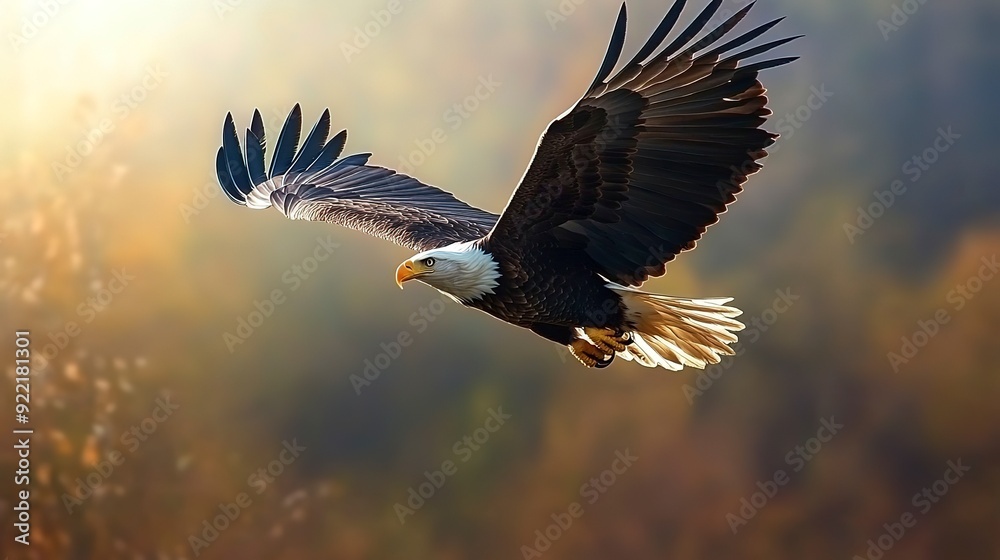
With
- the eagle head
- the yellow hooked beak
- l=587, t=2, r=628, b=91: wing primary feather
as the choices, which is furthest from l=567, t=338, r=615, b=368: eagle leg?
l=587, t=2, r=628, b=91: wing primary feather

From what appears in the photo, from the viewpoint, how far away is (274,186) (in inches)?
175

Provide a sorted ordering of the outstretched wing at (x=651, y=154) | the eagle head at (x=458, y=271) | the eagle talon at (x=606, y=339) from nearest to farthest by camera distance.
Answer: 1. the outstretched wing at (x=651, y=154)
2. the eagle head at (x=458, y=271)
3. the eagle talon at (x=606, y=339)

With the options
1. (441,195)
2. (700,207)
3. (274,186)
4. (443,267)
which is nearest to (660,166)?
(700,207)

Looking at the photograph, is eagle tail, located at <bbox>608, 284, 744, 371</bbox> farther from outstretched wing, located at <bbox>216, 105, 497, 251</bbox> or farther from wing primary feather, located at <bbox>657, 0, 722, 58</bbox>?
wing primary feather, located at <bbox>657, 0, 722, 58</bbox>

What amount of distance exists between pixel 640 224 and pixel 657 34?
68 centimetres

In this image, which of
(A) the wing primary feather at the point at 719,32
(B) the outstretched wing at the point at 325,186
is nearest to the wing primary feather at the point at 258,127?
(B) the outstretched wing at the point at 325,186

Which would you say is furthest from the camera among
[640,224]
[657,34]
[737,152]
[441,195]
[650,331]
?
[441,195]

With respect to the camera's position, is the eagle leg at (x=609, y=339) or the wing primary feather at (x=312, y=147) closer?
the eagle leg at (x=609, y=339)

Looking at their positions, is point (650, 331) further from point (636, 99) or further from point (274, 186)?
point (274, 186)

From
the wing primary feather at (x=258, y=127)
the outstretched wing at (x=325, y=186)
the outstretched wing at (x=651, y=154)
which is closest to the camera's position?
the outstretched wing at (x=651, y=154)

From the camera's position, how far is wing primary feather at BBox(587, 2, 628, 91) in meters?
2.50

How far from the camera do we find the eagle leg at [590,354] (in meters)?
3.73

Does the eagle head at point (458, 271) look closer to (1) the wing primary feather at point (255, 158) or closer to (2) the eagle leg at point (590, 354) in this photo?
(2) the eagle leg at point (590, 354)

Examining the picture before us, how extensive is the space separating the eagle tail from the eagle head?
430 millimetres
